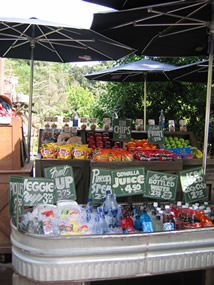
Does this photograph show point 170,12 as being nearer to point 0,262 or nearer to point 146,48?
point 146,48

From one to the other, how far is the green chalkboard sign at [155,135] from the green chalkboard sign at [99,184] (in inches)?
80.0

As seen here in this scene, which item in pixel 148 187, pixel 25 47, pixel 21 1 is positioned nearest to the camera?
pixel 148 187

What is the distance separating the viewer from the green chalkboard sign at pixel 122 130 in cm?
520

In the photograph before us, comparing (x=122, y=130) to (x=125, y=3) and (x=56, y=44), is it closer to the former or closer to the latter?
(x=56, y=44)

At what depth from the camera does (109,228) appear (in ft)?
9.39

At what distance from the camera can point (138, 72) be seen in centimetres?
659

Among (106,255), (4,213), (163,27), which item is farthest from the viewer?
(4,213)

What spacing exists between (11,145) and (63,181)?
898 mm

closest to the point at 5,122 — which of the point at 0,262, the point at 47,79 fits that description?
the point at 0,262

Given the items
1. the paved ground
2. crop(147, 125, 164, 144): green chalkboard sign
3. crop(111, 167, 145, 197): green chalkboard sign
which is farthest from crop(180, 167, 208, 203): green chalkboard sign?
crop(147, 125, 164, 144): green chalkboard sign

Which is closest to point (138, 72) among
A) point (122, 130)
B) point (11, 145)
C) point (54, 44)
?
point (122, 130)

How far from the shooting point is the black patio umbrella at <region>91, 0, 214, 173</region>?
302cm

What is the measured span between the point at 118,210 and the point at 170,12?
76.6 inches

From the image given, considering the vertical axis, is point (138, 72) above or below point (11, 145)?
above
